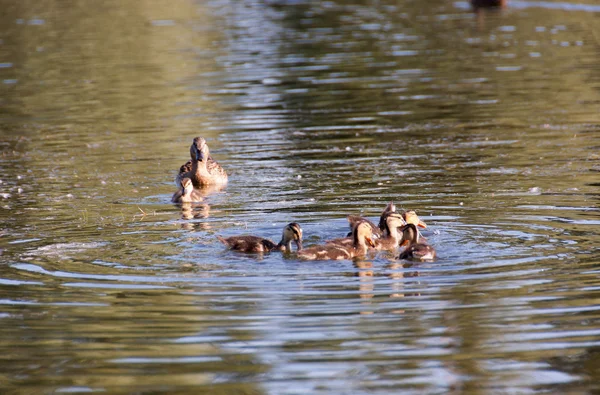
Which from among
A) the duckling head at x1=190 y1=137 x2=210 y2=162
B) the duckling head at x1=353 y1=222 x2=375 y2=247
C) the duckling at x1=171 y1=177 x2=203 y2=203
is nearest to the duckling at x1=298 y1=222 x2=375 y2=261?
the duckling head at x1=353 y1=222 x2=375 y2=247

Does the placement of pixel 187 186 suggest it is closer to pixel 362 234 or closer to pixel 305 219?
pixel 305 219

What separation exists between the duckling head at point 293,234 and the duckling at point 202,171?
4.98 m

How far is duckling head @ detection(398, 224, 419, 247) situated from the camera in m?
10.9

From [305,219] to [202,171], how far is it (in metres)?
3.68

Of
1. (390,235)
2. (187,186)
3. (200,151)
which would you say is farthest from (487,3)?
(390,235)

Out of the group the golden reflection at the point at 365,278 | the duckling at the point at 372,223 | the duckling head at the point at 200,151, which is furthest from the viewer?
the duckling head at the point at 200,151

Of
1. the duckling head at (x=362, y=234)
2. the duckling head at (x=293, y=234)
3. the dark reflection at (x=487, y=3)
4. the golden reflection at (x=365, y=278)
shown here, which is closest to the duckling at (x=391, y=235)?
the duckling head at (x=362, y=234)

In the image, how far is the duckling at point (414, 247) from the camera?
33.9 ft

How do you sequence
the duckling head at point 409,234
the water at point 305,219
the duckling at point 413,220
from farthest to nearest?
the duckling at point 413,220 → the duckling head at point 409,234 → the water at point 305,219

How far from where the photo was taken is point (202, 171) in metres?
15.8

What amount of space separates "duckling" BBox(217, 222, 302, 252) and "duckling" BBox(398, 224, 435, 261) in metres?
1.02

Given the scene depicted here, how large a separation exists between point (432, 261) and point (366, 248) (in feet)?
2.64

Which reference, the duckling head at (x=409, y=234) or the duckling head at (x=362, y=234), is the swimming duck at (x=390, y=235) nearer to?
the duckling head at (x=409, y=234)

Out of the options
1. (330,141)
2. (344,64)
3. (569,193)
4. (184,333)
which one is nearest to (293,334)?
(184,333)
